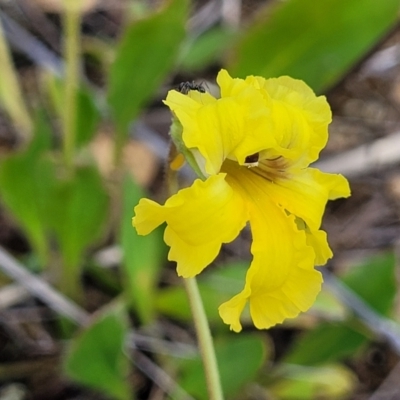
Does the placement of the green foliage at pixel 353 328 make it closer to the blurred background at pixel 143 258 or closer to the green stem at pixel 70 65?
the blurred background at pixel 143 258

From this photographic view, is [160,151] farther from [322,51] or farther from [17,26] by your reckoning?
[17,26]

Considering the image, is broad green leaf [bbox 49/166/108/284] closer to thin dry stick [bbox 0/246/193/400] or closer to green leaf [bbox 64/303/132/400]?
thin dry stick [bbox 0/246/193/400]

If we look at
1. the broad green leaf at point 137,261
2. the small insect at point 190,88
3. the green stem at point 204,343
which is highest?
the small insect at point 190,88

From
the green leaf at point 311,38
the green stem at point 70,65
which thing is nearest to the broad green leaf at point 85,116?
the green stem at point 70,65

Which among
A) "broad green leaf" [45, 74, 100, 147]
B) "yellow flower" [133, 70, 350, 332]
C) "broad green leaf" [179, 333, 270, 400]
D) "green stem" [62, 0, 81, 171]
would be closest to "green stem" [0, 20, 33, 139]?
"broad green leaf" [45, 74, 100, 147]

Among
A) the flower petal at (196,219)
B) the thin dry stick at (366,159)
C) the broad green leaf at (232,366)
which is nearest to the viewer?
the flower petal at (196,219)

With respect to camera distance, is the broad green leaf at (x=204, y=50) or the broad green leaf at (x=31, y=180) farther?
the broad green leaf at (x=204, y=50)

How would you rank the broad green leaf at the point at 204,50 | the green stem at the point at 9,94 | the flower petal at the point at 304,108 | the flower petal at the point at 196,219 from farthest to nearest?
the broad green leaf at the point at 204,50
the green stem at the point at 9,94
the flower petal at the point at 304,108
the flower petal at the point at 196,219

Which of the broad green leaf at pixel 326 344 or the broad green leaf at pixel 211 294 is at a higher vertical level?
the broad green leaf at pixel 211 294
